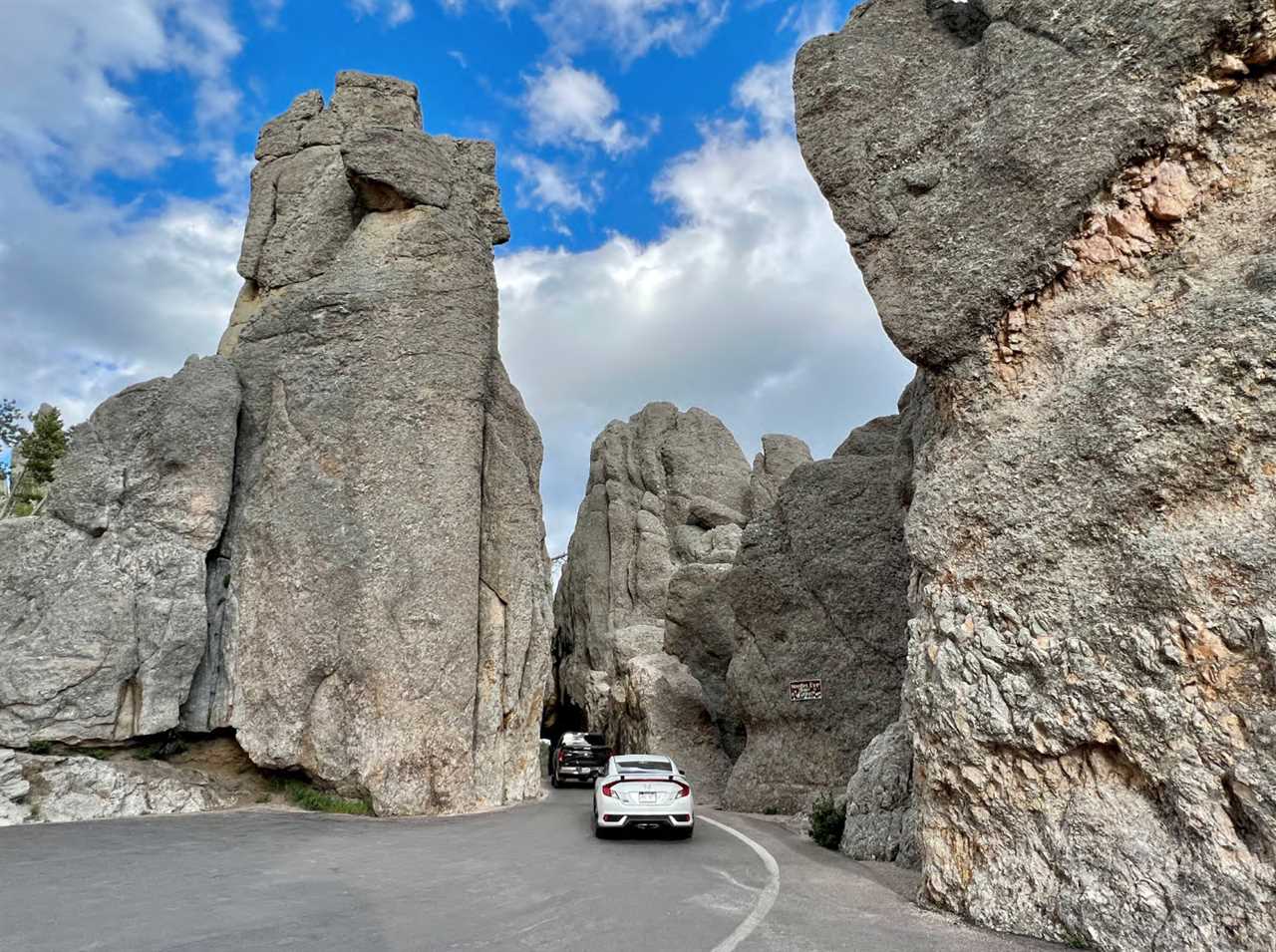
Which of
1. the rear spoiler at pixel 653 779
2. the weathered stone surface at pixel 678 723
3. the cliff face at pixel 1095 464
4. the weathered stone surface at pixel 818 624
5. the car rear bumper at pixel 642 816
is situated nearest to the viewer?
the cliff face at pixel 1095 464

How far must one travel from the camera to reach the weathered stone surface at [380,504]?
18.6 meters

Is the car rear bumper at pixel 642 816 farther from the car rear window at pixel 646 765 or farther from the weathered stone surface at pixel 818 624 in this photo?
the weathered stone surface at pixel 818 624

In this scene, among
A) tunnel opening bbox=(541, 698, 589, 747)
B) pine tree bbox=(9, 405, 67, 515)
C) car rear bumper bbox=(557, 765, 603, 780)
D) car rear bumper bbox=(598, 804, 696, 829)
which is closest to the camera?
car rear bumper bbox=(598, 804, 696, 829)

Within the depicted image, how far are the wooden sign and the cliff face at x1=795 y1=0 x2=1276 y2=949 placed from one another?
9.59m

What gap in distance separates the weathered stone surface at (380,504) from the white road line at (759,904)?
837 centimetres

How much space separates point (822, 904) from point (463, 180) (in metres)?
21.2

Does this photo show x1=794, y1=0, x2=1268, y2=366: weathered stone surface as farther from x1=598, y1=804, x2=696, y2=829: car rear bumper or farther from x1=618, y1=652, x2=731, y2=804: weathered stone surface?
x1=618, y1=652, x2=731, y2=804: weathered stone surface

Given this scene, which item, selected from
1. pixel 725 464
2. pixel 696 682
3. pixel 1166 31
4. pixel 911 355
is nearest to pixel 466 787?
pixel 696 682

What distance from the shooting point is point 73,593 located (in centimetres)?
1770

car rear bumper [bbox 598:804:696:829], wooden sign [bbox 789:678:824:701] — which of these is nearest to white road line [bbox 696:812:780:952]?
car rear bumper [bbox 598:804:696:829]

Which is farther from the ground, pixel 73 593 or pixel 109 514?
pixel 109 514

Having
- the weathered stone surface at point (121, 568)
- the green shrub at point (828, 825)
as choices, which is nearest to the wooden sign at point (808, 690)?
the green shrub at point (828, 825)

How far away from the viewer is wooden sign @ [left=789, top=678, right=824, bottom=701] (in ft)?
65.4

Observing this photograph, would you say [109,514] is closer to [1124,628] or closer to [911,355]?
[911,355]
